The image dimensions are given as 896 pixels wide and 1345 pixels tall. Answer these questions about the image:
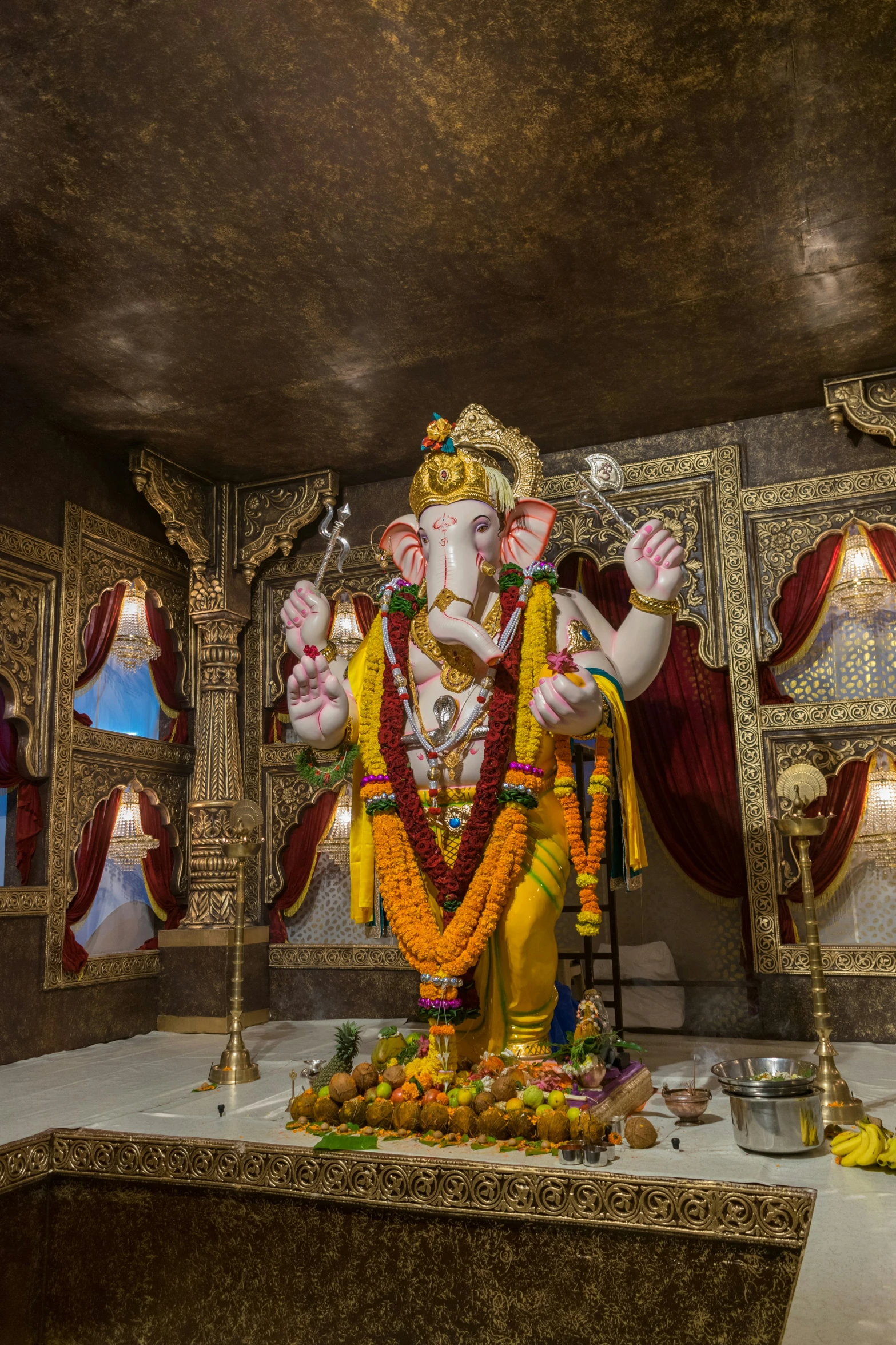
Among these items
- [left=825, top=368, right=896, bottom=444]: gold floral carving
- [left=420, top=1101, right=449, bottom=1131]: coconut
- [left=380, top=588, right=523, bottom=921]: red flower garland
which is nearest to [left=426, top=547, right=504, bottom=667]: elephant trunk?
[left=380, top=588, right=523, bottom=921]: red flower garland

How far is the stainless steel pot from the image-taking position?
293 cm

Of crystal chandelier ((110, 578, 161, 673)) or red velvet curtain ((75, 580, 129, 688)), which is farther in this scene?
crystal chandelier ((110, 578, 161, 673))

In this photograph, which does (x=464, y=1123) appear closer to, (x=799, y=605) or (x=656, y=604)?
(x=656, y=604)

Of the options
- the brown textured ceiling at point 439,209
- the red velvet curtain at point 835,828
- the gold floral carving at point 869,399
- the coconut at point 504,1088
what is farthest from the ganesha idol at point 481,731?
the gold floral carving at point 869,399

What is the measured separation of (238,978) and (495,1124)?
152 centimetres

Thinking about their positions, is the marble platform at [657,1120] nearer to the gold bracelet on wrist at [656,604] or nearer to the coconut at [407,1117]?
the coconut at [407,1117]

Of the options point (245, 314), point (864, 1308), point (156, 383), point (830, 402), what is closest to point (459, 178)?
point (245, 314)

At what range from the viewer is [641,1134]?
2.97 meters

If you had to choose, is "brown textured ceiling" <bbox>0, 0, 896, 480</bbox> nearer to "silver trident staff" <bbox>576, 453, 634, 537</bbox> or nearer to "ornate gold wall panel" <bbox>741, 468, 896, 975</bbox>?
"ornate gold wall panel" <bbox>741, 468, 896, 975</bbox>

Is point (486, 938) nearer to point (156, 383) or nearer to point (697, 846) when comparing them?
point (697, 846)

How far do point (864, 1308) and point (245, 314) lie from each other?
13.8 ft

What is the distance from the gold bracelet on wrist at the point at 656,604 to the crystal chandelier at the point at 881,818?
2050 mm

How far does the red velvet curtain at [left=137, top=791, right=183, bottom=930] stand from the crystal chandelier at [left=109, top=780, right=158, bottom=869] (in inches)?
1.5

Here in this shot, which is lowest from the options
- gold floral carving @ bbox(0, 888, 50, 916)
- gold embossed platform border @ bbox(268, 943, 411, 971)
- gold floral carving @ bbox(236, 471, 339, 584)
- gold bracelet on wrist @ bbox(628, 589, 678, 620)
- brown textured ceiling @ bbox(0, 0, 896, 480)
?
gold embossed platform border @ bbox(268, 943, 411, 971)
